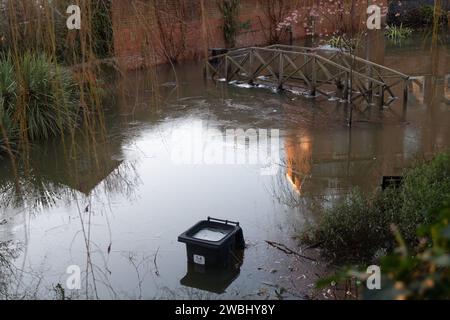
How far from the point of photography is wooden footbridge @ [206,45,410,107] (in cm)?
1003

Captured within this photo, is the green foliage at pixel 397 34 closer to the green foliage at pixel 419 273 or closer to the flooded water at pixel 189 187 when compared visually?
the flooded water at pixel 189 187

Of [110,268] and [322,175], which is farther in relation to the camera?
[322,175]

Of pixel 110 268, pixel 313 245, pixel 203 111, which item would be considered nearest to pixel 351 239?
pixel 313 245

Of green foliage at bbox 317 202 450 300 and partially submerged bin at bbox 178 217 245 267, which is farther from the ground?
green foliage at bbox 317 202 450 300

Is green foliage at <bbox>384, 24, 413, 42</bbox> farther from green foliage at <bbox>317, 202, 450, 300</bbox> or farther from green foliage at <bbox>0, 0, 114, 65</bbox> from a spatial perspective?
green foliage at <bbox>317, 202, 450, 300</bbox>

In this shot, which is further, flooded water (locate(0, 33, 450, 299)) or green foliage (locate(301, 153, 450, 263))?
flooded water (locate(0, 33, 450, 299))

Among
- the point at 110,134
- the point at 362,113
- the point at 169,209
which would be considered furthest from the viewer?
the point at 362,113

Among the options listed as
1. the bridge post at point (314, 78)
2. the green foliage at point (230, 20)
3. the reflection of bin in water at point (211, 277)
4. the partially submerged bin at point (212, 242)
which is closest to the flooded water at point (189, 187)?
the reflection of bin in water at point (211, 277)

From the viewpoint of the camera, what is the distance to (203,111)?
10.1 meters

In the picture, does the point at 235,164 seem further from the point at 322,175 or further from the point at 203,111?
the point at 203,111

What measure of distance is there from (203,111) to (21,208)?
4.77 meters

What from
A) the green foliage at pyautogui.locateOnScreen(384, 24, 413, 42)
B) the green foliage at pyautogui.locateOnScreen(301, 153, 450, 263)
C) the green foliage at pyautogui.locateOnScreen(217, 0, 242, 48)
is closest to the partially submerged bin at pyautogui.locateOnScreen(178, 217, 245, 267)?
the green foliage at pyautogui.locateOnScreen(301, 153, 450, 263)

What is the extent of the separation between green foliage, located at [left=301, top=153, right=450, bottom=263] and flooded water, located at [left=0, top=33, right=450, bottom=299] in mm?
227

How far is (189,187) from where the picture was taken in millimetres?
6461
